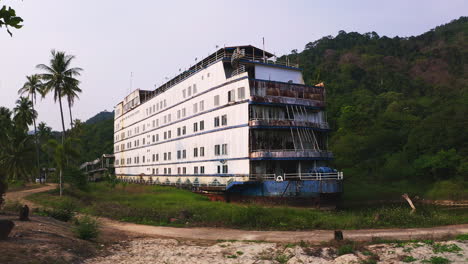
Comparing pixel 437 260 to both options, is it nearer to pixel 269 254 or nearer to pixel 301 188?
pixel 269 254

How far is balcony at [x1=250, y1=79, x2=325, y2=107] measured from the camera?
107 ft

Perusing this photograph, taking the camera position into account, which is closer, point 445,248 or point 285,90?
point 445,248

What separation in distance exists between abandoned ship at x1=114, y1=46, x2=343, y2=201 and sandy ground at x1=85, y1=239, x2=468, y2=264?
48.1ft

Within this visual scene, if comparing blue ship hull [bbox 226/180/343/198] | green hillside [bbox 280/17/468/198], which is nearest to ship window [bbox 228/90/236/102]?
blue ship hull [bbox 226/180/343/198]

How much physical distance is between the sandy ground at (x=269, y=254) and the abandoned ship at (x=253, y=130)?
48.1 feet

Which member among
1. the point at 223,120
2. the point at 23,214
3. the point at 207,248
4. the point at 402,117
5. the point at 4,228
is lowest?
the point at 207,248

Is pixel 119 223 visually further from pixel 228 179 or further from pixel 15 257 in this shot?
pixel 228 179

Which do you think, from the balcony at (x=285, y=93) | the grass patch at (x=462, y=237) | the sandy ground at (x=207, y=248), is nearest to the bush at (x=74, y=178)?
the sandy ground at (x=207, y=248)

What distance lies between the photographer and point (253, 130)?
107 feet

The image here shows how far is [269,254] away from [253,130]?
1920cm

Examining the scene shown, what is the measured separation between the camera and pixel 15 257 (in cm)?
1097

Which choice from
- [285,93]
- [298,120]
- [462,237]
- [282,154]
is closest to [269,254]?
[462,237]

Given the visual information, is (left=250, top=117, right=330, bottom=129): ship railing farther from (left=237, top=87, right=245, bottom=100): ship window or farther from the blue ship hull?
the blue ship hull

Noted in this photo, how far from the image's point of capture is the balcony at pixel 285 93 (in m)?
32.7
